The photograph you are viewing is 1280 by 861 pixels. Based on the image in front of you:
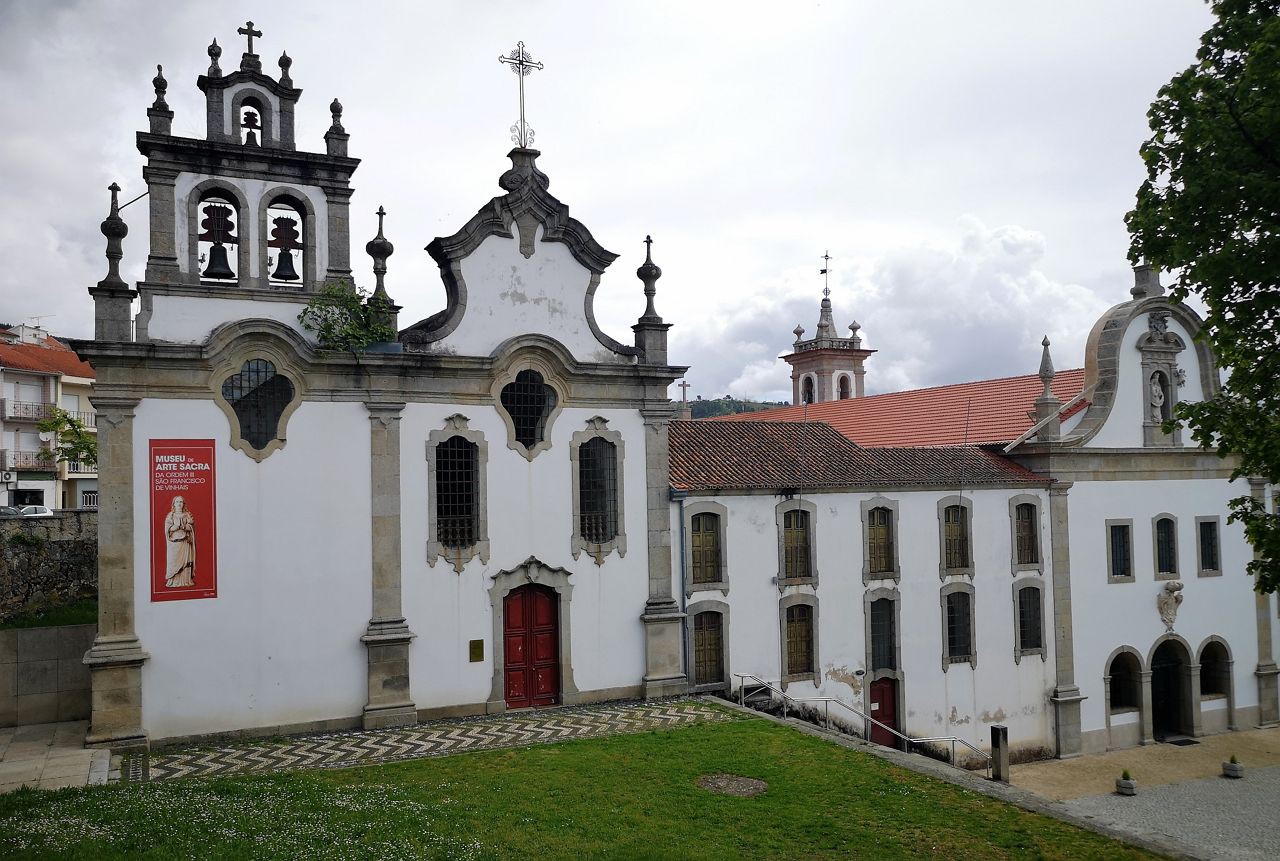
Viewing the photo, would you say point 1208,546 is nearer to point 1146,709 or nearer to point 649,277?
Result: point 1146,709

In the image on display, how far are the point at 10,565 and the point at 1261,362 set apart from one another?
80.8 feet

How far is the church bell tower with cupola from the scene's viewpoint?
50781 millimetres

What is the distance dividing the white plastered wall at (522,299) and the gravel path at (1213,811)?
1440 cm

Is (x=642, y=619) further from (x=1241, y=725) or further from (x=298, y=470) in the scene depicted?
(x=1241, y=725)

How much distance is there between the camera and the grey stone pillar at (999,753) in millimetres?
22172

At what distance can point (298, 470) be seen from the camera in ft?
60.3

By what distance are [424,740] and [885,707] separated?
12.6 metres

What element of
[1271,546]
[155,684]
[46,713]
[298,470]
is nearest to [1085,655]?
[1271,546]

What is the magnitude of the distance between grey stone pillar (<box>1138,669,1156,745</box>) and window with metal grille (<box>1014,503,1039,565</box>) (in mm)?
5292

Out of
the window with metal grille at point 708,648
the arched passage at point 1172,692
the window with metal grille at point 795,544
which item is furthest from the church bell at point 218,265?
the arched passage at point 1172,692

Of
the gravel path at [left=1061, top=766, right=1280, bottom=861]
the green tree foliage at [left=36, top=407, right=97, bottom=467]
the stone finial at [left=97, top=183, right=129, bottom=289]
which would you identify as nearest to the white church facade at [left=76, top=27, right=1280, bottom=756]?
the stone finial at [left=97, top=183, right=129, bottom=289]

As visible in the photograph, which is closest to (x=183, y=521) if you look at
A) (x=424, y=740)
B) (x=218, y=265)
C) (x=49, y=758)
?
(x=49, y=758)

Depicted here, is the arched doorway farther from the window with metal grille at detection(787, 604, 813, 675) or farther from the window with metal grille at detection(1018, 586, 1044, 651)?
the window with metal grille at detection(787, 604, 813, 675)

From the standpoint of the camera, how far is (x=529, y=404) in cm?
2052
